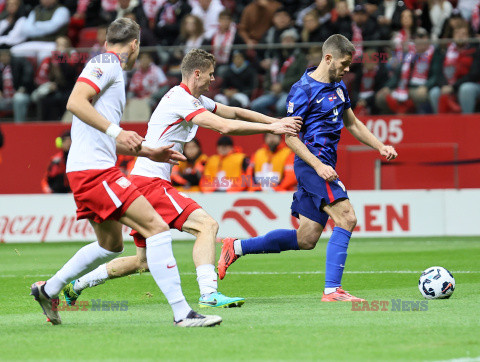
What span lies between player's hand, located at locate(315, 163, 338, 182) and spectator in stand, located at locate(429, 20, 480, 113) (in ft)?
31.7

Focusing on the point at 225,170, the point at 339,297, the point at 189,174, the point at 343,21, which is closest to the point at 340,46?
the point at 339,297

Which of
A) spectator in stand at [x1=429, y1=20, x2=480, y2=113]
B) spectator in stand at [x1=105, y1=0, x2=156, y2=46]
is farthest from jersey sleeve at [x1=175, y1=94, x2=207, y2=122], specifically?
spectator in stand at [x1=105, y1=0, x2=156, y2=46]

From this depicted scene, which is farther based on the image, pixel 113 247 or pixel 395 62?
pixel 395 62

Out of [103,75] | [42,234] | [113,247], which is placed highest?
[103,75]

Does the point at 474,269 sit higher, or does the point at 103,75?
the point at 103,75

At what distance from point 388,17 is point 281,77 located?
8.98ft

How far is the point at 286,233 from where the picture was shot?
9.45 meters

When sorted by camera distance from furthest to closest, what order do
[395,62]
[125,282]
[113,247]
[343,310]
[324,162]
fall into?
[395,62]
[125,282]
[324,162]
[343,310]
[113,247]

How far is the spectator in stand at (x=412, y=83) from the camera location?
17.9 m

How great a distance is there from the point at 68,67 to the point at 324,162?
1124 centimetres

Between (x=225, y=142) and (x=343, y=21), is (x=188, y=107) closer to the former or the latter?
(x=225, y=142)

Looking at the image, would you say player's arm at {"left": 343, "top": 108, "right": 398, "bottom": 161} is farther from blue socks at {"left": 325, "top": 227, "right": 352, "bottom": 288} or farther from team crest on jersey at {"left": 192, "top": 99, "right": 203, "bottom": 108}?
team crest on jersey at {"left": 192, "top": 99, "right": 203, "bottom": 108}

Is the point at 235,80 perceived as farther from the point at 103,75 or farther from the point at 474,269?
the point at 103,75

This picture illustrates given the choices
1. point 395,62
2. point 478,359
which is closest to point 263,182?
point 395,62
